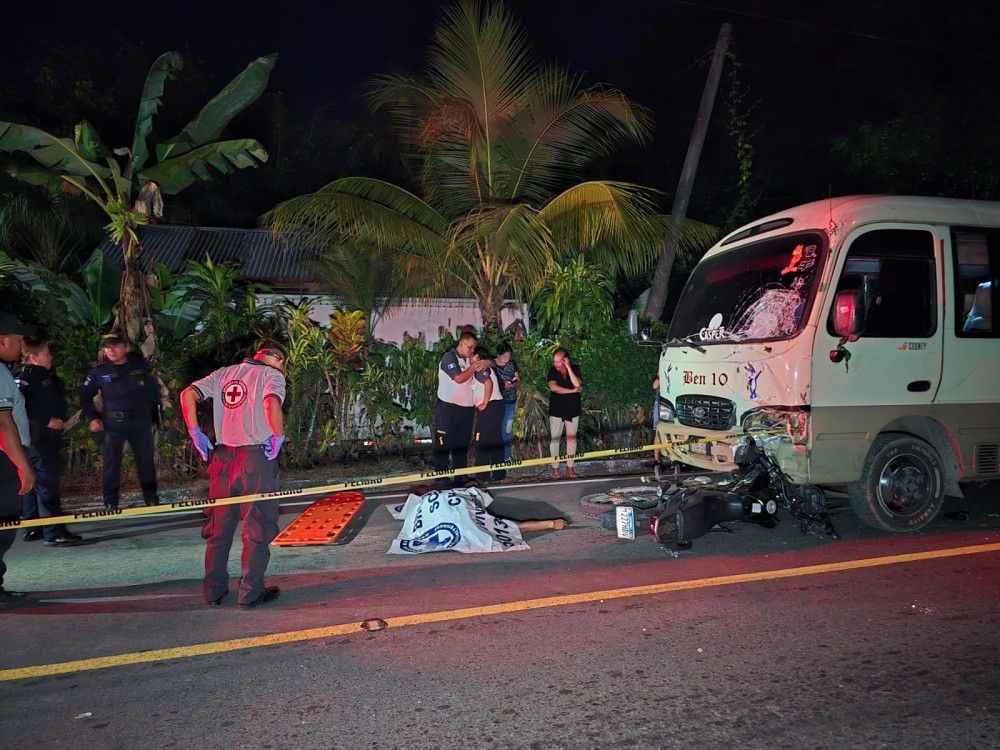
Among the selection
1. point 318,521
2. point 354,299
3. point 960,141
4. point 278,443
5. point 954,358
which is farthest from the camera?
point 354,299

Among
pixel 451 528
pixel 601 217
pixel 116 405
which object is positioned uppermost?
pixel 601 217

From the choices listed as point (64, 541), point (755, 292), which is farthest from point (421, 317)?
→ point (755, 292)

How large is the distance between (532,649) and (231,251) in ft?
51.7

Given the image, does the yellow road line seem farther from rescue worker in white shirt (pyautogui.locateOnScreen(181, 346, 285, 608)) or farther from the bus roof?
the bus roof

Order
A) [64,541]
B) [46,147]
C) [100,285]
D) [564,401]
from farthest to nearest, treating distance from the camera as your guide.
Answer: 1. [100,285]
2. [564,401]
3. [46,147]
4. [64,541]

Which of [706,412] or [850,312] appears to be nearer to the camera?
[850,312]

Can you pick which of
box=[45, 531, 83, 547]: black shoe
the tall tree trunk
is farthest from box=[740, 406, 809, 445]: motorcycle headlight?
the tall tree trunk

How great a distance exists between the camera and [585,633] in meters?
4.38

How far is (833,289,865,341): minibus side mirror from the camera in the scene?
575cm

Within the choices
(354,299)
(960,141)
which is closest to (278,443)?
(354,299)

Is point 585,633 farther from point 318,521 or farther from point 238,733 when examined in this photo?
point 318,521

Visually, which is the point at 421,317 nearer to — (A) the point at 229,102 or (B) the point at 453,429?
(A) the point at 229,102

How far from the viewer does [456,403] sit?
872 cm

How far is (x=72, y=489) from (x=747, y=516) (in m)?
7.98
